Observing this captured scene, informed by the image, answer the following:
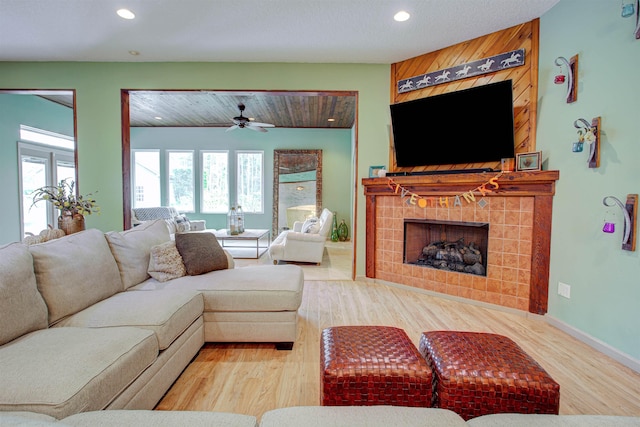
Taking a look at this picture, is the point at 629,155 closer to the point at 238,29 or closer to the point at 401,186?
the point at 401,186

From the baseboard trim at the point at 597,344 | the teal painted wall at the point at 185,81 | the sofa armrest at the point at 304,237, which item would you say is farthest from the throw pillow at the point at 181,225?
the baseboard trim at the point at 597,344

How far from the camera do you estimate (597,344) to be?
2.27 metres

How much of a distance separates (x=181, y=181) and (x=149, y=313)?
264 inches

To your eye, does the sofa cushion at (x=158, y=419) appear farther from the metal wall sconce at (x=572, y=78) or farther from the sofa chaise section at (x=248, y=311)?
the metal wall sconce at (x=572, y=78)

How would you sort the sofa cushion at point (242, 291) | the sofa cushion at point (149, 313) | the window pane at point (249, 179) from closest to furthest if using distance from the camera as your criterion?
the sofa cushion at point (149, 313)
the sofa cushion at point (242, 291)
the window pane at point (249, 179)

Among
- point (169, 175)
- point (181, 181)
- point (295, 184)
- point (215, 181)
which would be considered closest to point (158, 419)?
point (295, 184)

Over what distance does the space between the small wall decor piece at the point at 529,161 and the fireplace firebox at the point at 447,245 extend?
2.20ft

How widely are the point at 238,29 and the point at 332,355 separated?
10.6ft

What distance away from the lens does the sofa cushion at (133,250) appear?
2.22 m

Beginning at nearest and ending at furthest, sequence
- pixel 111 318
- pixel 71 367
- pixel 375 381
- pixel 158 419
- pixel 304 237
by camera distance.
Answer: pixel 158 419 < pixel 71 367 < pixel 375 381 < pixel 111 318 < pixel 304 237

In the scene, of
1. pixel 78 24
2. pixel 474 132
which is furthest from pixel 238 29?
pixel 474 132

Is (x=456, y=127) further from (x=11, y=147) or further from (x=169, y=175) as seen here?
(x=169, y=175)

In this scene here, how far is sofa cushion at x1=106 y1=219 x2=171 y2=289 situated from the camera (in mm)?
2225

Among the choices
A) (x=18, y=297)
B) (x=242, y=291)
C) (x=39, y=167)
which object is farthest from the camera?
(x=39, y=167)
